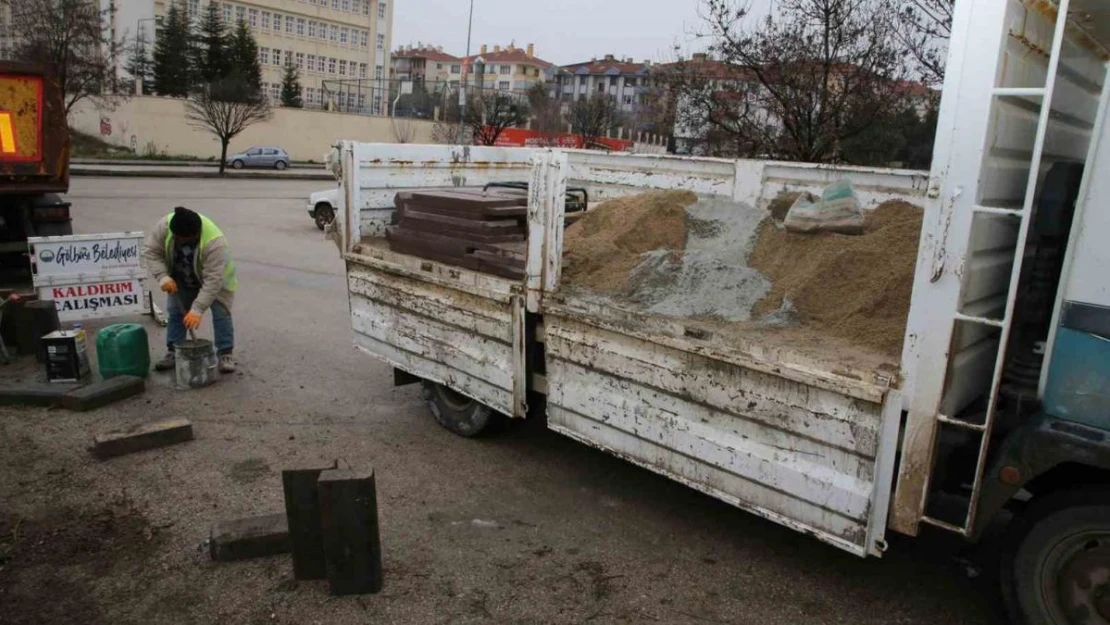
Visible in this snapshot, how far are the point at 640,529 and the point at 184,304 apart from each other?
4.58 m

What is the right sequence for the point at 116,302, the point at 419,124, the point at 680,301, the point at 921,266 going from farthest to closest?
the point at 419,124, the point at 116,302, the point at 680,301, the point at 921,266

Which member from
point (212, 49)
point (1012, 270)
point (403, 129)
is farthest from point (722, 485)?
point (212, 49)

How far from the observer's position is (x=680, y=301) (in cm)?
423

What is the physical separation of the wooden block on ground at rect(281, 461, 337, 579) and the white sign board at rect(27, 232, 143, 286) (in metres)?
5.23

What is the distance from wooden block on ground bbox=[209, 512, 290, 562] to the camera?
12.4ft

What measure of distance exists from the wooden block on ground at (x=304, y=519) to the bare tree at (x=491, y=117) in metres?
27.3

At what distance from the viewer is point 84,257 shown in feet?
24.7

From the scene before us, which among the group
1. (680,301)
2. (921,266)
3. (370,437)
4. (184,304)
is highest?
(921,266)

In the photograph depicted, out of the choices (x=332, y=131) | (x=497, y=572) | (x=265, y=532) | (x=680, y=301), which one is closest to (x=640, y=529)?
(x=497, y=572)

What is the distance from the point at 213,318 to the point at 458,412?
2.64 metres

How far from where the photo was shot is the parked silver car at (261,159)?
123 feet

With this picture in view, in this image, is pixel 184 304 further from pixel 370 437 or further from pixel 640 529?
pixel 640 529

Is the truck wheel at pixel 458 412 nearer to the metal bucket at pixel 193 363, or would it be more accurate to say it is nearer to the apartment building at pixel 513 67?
the metal bucket at pixel 193 363

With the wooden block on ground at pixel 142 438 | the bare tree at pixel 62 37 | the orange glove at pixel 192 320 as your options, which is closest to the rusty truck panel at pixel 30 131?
the orange glove at pixel 192 320
